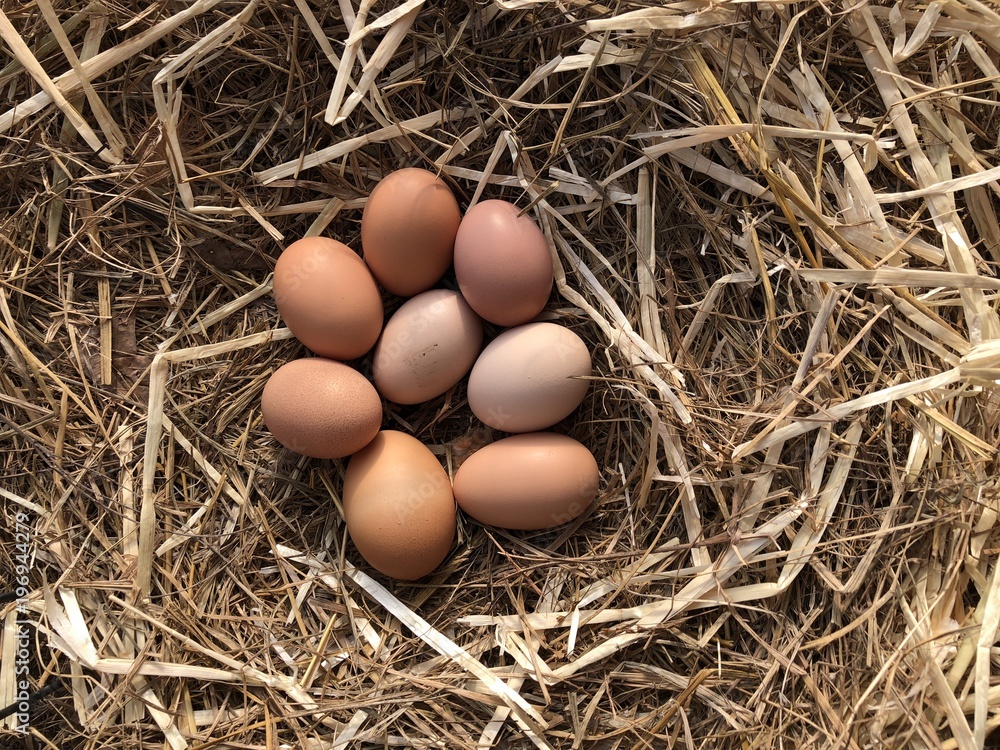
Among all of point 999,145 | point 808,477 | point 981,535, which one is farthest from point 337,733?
point 999,145

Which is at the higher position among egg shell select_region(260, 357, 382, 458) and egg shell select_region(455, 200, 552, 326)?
egg shell select_region(455, 200, 552, 326)

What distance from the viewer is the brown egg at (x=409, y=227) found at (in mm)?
1359

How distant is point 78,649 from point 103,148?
3.39 ft

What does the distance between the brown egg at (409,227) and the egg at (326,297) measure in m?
0.07

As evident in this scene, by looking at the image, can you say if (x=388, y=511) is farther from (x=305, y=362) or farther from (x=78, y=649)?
(x=78, y=649)

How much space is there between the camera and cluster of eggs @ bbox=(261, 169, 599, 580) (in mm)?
1357

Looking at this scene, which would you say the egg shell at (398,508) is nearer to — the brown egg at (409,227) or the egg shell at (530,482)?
the egg shell at (530,482)

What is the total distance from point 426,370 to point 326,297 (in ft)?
0.81

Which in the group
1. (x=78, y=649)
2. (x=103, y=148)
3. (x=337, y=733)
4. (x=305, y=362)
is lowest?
(x=337, y=733)

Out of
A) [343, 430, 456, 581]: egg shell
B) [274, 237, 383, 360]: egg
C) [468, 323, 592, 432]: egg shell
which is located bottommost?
[343, 430, 456, 581]: egg shell

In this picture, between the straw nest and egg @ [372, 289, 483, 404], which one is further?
egg @ [372, 289, 483, 404]

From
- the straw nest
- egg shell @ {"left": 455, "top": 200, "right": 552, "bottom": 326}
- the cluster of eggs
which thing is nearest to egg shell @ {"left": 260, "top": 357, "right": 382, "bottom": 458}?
the cluster of eggs

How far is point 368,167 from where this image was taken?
4.88ft

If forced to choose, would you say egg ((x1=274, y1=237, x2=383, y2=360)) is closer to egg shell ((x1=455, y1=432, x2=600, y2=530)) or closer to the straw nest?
the straw nest
